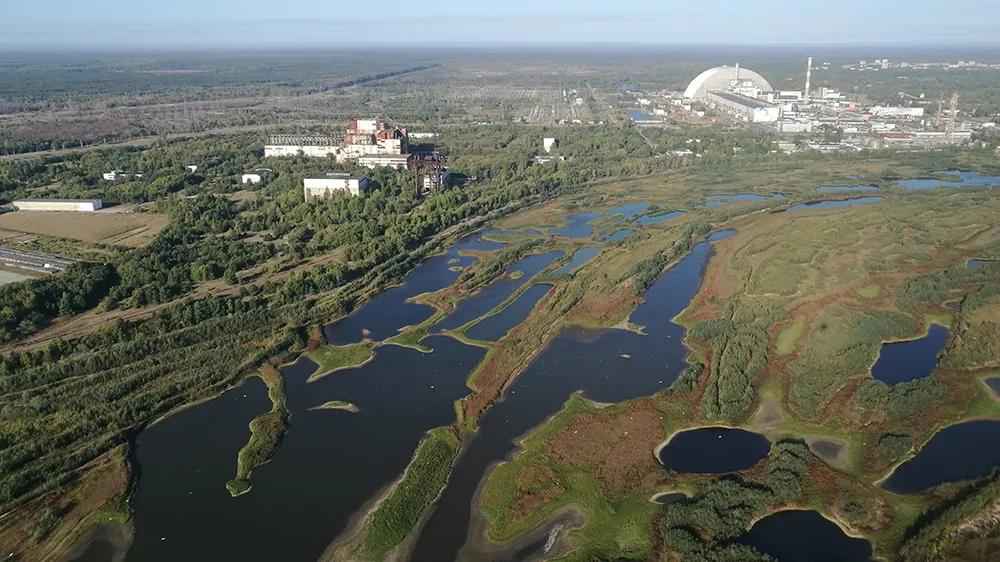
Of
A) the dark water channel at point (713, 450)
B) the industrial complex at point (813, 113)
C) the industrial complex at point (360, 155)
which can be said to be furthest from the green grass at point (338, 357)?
the industrial complex at point (813, 113)

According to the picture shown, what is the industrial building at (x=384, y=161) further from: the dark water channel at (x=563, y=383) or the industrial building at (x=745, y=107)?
the industrial building at (x=745, y=107)

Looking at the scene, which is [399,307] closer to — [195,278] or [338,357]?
[338,357]

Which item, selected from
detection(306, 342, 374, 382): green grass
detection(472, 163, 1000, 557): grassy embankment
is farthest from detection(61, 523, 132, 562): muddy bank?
detection(472, 163, 1000, 557): grassy embankment

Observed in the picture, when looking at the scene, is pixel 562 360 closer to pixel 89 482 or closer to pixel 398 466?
pixel 398 466

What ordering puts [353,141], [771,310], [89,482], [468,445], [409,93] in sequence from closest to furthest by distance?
1. [89,482]
2. [468,445]
3. [771,310]
4. [353,141]
5. [409,93]

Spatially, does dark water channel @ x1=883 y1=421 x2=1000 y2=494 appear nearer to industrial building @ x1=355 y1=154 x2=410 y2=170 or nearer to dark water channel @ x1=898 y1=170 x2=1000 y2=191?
dark water channel @ x1=898 y1=170 x2=1000 y2=191

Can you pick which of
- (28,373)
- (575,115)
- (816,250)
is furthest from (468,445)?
(575,115)
